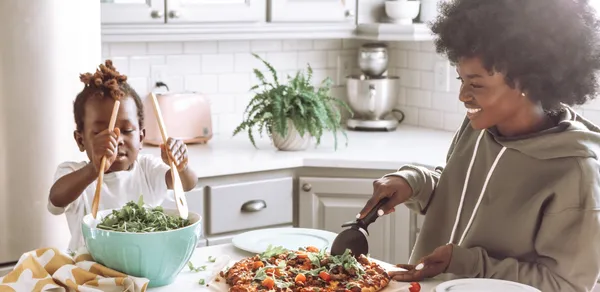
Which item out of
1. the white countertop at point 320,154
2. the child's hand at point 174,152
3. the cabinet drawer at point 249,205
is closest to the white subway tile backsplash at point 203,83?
the white countertop at point 320,154

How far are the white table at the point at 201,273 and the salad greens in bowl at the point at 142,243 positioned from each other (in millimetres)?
22

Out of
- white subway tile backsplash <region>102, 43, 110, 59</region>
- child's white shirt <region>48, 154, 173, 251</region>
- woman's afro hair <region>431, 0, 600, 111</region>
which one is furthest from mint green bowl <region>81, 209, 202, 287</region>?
white subway tile backsplash <region>102, 43, 110, 59</region>

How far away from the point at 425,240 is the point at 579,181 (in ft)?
1.59

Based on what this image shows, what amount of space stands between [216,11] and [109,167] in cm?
156

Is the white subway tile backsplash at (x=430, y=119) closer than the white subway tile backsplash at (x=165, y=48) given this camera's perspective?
No

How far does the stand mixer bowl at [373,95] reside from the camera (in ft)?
13.0

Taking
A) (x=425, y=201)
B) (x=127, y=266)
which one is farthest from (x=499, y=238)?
(x=127, y=266)

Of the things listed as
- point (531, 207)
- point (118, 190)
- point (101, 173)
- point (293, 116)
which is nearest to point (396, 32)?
point (293, 116)

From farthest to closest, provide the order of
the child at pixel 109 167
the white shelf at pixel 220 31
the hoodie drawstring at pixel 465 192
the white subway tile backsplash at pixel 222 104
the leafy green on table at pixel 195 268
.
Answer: the white subway tile backsplash at pixel 222 104
the white shelf at pixel 220 31
the child at pixel 109 167
the hoodie drawstring at pixel 465 192
the leafy green on table at pixel 195 268

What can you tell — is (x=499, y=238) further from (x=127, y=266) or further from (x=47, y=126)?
(x=47, y=126)

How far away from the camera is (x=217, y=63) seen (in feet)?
13.0

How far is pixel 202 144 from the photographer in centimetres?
370

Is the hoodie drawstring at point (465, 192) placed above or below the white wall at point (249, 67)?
below

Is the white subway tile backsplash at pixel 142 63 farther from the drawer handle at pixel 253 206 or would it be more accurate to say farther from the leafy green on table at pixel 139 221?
the leafy green on table at pixel 139 221
